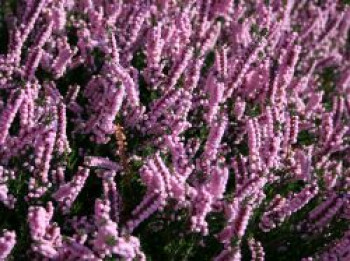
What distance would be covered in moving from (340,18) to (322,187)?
5.68ft

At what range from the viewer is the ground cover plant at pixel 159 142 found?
8.45 feet

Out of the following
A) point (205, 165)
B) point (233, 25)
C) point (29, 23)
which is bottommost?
point (205, 165)

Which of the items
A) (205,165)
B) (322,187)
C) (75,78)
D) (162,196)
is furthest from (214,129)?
(75,78)

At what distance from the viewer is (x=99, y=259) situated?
2.26m

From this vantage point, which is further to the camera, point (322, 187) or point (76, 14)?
point (76, 14)

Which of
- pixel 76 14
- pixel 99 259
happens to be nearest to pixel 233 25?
pixel 76 14

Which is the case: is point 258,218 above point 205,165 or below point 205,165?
below

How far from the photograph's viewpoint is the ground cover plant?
2576 mm

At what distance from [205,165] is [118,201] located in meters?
0.43

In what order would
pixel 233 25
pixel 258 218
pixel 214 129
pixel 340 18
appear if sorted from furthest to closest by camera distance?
pixel 340 18 → pixel 233 25 → pixel 258 218 → pixel 214 129

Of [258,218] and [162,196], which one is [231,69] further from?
[162,196]

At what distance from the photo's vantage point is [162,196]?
252 centimetres

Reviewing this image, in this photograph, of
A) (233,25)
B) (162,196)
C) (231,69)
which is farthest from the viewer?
(233,25)

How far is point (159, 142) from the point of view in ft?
9.81
